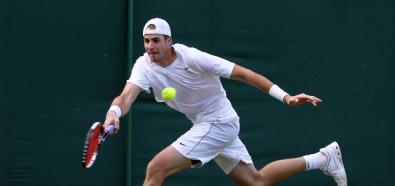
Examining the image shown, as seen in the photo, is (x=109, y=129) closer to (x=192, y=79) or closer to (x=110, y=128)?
(x=110, y=128)

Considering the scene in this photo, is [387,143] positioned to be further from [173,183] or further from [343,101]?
[173,183]

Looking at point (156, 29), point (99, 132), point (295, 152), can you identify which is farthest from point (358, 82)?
point (99, 132)

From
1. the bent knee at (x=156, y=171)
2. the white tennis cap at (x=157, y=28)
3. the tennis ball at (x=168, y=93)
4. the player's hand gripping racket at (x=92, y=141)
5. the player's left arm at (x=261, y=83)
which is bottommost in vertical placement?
the bent knee at (x=156, y=171)

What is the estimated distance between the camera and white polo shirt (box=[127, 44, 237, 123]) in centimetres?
600

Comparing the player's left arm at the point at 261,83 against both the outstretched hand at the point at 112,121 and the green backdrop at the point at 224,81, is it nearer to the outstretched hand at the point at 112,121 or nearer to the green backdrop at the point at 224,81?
the outstretched hand at the point at 112,121

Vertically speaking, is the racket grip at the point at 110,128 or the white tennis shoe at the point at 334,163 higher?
the racket grip at the point at 110,128

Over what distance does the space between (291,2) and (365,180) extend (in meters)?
1.86

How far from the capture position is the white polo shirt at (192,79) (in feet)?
19.7

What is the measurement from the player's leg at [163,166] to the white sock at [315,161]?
3.72 ft

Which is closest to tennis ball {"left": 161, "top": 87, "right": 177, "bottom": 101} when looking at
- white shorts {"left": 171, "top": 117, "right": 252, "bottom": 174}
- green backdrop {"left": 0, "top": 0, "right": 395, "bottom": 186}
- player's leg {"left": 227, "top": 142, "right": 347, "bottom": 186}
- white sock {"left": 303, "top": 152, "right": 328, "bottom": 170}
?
white shorts {"left": 171, "top": 117, "right": 252, "bottom": 174}

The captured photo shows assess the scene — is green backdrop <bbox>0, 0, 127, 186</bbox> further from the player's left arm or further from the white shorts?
the player's left arm

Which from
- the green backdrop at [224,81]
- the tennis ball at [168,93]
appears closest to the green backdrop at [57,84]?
the green backdrop at [224,81]

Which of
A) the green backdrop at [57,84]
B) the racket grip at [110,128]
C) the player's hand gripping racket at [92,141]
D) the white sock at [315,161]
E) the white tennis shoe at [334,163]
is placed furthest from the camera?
the green backdrop at [57,84]

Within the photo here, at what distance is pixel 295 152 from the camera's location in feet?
26.9
